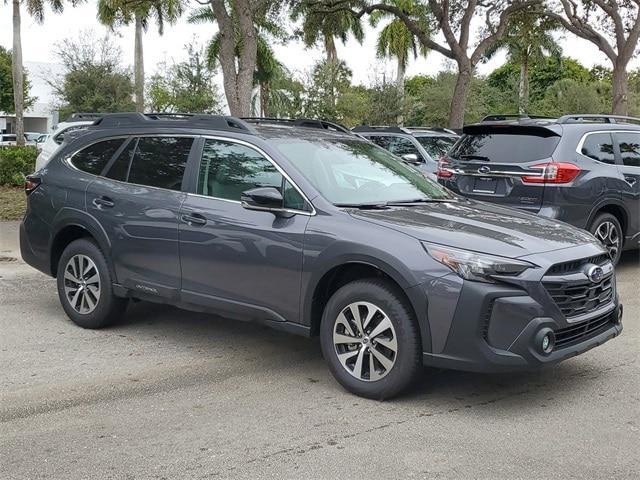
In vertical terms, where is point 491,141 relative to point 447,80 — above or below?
below

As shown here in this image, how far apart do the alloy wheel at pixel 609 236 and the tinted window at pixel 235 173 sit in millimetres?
4749

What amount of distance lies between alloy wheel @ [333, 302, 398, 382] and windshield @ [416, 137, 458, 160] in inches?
360

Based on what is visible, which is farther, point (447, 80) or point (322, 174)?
point (447, 80)

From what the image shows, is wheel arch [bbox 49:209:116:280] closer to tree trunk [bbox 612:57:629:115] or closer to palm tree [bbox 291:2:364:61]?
palm tree [bbox 291:2:364:61]

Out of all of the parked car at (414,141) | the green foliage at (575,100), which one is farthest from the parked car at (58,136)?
the green foliage at (575,100)

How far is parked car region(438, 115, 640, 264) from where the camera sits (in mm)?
8164

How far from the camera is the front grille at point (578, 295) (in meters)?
4.46

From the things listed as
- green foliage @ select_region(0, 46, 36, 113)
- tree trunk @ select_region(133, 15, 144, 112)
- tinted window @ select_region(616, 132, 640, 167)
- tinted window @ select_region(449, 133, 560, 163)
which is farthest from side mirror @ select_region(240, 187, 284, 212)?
green foliage @ select_region(0, 46, 36, 113)

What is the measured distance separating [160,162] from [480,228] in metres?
2.72

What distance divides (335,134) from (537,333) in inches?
104

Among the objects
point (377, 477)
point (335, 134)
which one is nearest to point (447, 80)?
point (335, 134)

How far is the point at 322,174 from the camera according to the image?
17.8ft

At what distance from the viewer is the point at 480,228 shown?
480cm

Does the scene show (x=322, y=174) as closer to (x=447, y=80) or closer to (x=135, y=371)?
(x=135, y=371)
